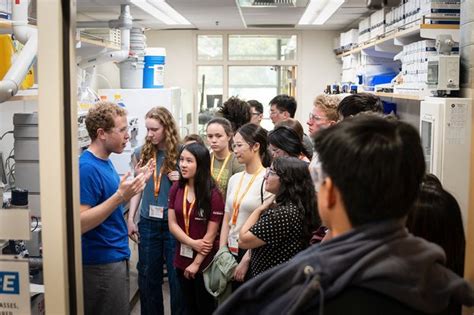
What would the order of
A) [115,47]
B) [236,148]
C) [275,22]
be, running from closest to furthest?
[236,148] < [115,47] < [275,22]

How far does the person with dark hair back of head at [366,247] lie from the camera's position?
994mm

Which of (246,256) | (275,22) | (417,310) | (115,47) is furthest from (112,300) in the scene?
(275,22)

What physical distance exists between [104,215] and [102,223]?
162mm

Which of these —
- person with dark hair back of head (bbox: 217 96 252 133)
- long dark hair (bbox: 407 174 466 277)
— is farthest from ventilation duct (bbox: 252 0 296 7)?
long dark hair (bbox: 407 174 466 277)

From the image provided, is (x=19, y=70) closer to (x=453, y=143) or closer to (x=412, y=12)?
(x=453, y=143)

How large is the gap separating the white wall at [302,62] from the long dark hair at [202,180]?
5.65 metres

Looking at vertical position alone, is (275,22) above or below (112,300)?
above

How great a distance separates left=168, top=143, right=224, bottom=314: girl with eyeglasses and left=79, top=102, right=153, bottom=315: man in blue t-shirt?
0.51 metres

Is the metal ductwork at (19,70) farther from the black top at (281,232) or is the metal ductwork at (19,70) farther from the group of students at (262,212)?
the black top at (281,232)

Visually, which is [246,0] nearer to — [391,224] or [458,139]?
[458,139]

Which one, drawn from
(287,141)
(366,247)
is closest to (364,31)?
(287,141)

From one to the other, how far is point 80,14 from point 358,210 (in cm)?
621

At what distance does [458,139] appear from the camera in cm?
297

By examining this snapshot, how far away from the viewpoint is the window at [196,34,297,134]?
9.03m
